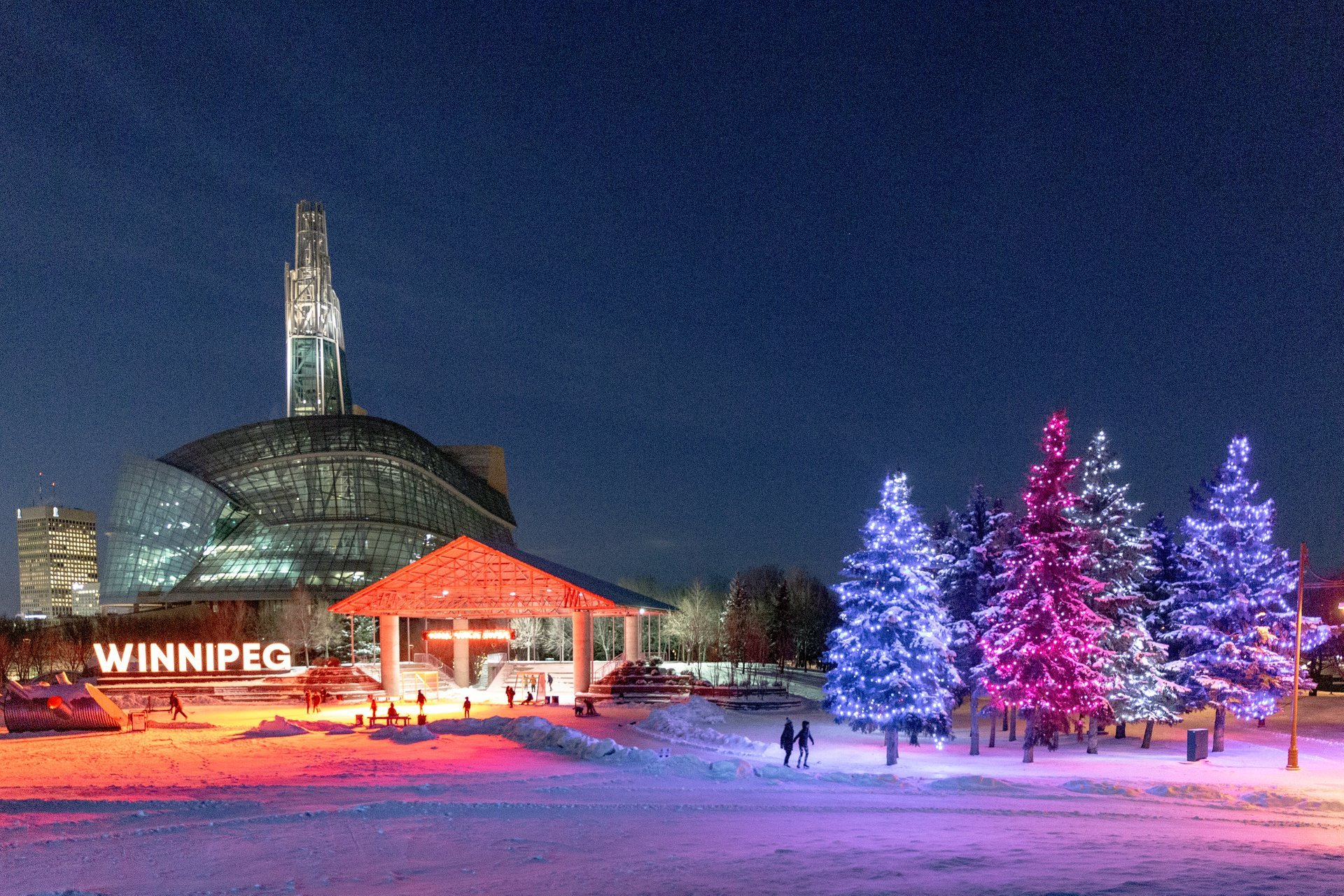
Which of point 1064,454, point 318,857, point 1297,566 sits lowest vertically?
point 318,857

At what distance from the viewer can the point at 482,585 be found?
145 feet

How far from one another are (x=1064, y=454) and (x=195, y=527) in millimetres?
78645

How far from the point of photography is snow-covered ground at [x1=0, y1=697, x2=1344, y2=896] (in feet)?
36.7

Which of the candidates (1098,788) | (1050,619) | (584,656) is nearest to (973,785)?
(1098,788)

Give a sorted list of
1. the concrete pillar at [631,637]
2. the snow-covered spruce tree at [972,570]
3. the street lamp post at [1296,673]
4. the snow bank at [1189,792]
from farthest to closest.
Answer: the concrete pillar at [631,637]
the snow-covered spruce tree at [972,570]
the street lamp post at [1296,673]
the snow bank at [1189,792]

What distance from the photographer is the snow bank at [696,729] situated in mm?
25391

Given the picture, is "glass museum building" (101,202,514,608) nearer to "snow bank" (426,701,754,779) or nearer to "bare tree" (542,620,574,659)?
"bare tree" (542,620,574,659)

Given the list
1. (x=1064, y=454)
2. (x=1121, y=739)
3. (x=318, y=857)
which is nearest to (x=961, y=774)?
(x=1064, y=454)

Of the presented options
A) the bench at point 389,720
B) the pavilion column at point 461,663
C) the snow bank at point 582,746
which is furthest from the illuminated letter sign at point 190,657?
the snow bank at point 582,746

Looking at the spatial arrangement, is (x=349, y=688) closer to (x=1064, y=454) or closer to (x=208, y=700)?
(x=208, y=700)

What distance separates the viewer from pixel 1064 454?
24.4 m

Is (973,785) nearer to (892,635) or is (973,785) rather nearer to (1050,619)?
(892,635)

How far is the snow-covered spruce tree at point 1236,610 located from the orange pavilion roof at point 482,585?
23682 millimetres

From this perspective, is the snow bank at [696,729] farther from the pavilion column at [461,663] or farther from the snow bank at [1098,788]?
the pavilion column at [461,663]
